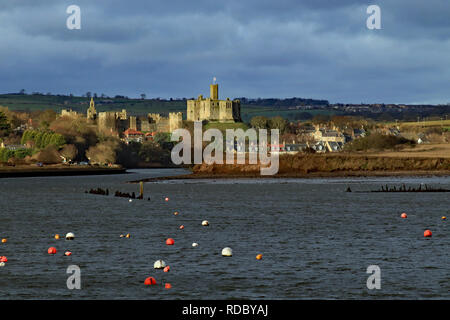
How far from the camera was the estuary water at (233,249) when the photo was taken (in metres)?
34.6

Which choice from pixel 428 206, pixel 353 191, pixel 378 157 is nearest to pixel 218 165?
pixel 378 157

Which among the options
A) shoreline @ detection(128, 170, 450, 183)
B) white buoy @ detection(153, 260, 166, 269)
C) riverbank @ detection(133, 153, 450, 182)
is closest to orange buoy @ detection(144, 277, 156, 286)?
white buoy @ detection(153, 260, 166, 269)

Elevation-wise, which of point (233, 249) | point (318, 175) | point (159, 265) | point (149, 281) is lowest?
point (318, 175)

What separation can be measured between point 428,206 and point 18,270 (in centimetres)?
5186

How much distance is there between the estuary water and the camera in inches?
1363

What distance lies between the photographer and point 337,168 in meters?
159

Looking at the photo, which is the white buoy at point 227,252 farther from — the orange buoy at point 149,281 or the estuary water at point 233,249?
the orange buoy at point 149,281

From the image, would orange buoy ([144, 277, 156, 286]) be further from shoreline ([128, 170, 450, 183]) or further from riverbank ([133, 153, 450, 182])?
riverbank ([133, 153, 450, 182])

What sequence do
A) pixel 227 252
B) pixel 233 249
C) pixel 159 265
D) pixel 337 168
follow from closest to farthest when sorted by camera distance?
1. pixel 159 265
2. pixel 227 252
3. pixel 233 249
4. pixel 337 168

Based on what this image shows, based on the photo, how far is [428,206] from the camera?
82312 mm

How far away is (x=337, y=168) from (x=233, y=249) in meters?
113

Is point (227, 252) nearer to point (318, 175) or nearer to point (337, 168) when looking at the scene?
point (318, 175)

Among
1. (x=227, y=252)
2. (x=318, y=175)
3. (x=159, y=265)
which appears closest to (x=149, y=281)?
(x=159, y=265)

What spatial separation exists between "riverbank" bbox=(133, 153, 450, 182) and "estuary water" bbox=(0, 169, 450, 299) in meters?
62.5
